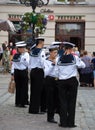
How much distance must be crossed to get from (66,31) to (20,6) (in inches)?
145

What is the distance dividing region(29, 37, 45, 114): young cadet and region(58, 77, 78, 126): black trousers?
1.86 m

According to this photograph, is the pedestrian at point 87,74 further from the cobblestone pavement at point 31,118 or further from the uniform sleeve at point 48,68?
the uniform sleeve at point 48,68

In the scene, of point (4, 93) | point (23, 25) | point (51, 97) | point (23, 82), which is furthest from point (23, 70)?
point (23, 25)

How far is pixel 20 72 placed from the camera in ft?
49.4

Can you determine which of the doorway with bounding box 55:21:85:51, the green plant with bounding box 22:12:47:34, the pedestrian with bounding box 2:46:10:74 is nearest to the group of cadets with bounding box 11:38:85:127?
the green plant with bounding box 22:12:47:34

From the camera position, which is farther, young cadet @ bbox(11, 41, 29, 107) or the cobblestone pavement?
young cadet @ bbox(11, 41, 29, 107)

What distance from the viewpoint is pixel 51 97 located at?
12453 millimetres

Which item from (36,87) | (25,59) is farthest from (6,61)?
(36,87)

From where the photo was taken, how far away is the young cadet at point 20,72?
14938 mm

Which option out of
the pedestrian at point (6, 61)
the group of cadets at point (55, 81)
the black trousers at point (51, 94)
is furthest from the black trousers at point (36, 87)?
the pedestrian at point (6, 61)

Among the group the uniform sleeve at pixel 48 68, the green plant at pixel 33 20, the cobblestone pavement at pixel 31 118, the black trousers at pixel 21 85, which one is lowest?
the cobblestone pavement at pixel 31 118

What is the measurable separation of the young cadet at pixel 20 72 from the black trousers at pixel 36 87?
1.20m

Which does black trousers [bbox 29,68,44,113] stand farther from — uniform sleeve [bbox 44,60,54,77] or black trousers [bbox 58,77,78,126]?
black trousers [bbox 58,77,78,126]

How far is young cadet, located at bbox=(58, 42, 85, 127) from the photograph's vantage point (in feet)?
38.7
